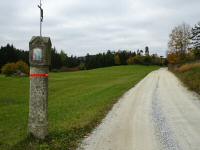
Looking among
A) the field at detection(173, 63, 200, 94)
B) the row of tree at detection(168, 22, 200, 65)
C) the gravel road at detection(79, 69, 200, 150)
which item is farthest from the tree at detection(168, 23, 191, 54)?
the gravel road at detection(79, 69, 200, 150)

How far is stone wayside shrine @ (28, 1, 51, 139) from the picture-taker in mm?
10102

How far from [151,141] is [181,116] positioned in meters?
5.75

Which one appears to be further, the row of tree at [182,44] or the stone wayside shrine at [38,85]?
the row of tree at [182,44]

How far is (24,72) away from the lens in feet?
285

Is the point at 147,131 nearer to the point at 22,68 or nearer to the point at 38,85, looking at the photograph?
the point at 38,85

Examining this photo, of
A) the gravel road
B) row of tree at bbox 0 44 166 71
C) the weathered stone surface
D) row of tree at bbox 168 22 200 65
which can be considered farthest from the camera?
row of tree at bbox 0 44 166 71

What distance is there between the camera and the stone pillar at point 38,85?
33.1 feet

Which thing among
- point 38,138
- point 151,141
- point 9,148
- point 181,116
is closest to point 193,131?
point 151,141

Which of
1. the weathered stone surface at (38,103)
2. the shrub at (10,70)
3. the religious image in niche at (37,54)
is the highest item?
the religious image in niche at (37,54)

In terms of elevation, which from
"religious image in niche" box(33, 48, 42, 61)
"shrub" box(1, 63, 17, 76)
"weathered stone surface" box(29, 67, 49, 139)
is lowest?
"shrub" box(1, 63, 17, 76)

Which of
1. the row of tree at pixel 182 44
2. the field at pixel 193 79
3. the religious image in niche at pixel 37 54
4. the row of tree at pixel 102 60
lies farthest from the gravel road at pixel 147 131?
the row of tree at pixel 102 60

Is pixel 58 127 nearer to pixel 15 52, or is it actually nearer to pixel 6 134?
pixel 6 134

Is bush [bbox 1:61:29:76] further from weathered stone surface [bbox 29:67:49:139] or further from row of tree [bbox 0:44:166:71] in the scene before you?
weathered stone surface [bbox 29:67:49:139]

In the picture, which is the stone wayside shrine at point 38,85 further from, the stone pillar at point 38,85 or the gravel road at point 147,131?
the gravel road at point 147,131
